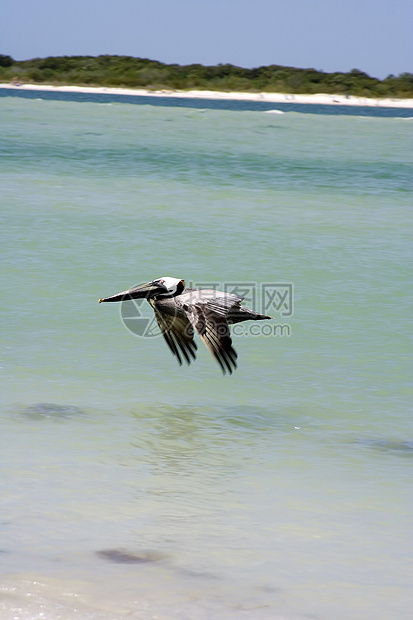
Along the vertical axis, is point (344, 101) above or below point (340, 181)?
above

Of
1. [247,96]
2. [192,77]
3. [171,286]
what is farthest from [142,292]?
[192,77]

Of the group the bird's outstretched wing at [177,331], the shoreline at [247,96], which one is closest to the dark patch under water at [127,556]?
the bird's outstretched wing at [177,331]

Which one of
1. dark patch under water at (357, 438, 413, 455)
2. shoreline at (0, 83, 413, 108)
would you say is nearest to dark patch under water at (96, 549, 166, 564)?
dark patch under water at (357, 438, 413, 455)

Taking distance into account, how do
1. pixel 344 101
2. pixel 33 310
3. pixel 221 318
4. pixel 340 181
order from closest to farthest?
pixel 221 318 < pixel 33 310 < pixel 340 181 < pixel 344 101

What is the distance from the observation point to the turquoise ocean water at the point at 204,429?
11.6ft

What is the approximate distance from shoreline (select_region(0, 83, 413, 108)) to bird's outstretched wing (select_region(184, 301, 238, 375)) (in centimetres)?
7461

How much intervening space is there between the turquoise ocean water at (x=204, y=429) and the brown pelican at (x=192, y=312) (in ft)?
2.17

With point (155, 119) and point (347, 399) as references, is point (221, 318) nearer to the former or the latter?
point (347, 399)

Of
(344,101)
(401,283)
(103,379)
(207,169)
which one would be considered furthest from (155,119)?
(344,101)

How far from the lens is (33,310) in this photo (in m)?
8.73

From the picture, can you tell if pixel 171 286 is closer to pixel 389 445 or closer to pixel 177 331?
pixel 177 331

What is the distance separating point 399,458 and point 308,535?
49.3 inches

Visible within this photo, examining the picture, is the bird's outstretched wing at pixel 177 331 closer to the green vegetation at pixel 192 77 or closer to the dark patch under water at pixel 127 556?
the dark patch under water at pixel 127 556

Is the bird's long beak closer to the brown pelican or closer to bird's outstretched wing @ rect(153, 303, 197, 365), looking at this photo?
the brown pelican
